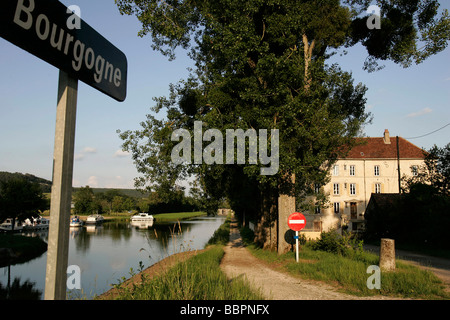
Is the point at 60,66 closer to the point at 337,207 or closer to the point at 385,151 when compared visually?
the point at 337,207

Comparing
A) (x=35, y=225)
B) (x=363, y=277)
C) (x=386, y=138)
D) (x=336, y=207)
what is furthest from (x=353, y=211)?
(x=35, y=225)

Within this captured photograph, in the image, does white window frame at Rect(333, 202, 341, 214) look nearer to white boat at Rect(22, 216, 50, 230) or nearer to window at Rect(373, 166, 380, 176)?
window at Rect(373, 166, 380, 176)

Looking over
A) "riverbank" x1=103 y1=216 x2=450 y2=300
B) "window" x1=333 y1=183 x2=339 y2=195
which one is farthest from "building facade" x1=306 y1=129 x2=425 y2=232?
"riverbank" x1=103 y1=216 x2=450 y2=300

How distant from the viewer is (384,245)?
1030 centimetres

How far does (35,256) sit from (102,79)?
28581mm

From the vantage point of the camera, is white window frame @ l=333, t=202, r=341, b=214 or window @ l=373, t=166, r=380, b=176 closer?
white window frame @ l=333, t=202, r=341, b=214

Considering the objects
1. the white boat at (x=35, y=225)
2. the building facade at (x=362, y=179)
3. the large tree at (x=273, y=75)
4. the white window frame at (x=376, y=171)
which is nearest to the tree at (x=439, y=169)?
the large tree at (x=273, y=75)

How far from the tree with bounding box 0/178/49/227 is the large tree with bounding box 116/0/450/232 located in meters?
20.9

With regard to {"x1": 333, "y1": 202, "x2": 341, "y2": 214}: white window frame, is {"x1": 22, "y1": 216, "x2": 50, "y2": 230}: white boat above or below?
below

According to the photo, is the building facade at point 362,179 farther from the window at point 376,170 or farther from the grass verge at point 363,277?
the grass verge at point 363,277

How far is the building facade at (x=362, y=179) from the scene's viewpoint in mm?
46594

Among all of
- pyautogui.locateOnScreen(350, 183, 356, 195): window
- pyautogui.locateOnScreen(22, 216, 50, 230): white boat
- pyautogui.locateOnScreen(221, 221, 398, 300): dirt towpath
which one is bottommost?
pyautogui.locateOnScreen(22, 216, 50, 230): white boat

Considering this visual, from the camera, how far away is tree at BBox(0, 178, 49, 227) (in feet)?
103
